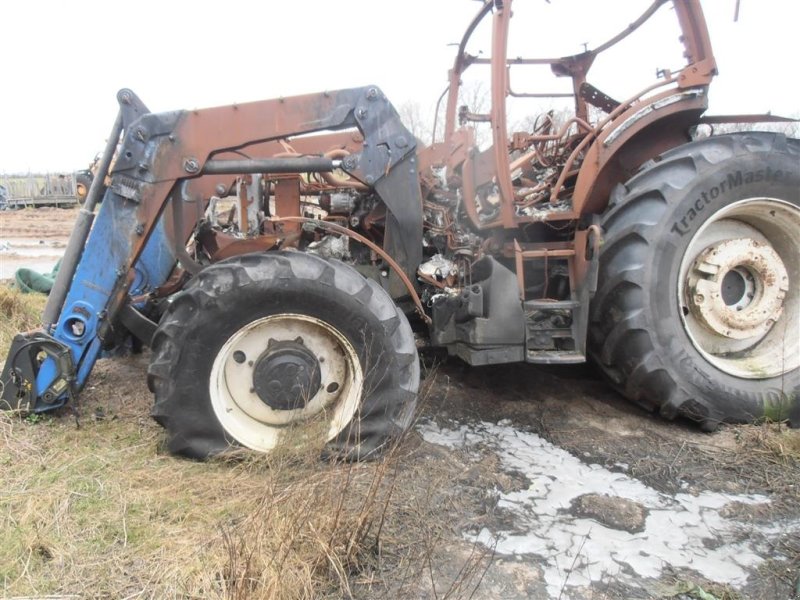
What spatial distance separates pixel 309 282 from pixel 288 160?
79 cm

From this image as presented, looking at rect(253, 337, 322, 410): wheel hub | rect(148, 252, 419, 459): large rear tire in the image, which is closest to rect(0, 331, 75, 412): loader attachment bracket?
rect(148, 252, 419, 459): large rear tire

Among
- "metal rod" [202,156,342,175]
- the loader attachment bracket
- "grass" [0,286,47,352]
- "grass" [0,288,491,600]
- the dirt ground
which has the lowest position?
the dirt ground

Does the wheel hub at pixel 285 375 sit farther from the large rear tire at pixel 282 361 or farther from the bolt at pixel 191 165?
the bolt at pixel 191 165

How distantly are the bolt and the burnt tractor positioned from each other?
0.04 ft

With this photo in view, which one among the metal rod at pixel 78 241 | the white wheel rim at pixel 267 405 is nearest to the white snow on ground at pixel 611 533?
the white wheel rim at pixel 267 405

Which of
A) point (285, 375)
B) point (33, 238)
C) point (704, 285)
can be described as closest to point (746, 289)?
point (704, 285)

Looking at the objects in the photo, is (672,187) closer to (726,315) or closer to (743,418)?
(726,315)

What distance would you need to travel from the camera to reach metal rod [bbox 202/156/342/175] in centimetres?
320

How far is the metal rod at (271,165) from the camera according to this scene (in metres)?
3.20

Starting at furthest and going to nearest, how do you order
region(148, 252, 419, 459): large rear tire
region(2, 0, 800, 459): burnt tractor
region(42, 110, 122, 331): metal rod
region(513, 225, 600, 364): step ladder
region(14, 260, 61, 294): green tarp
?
region(14, 260, 61, 294): green tarp < region(513, 225, 600, 364): step ladder < region(42, 110, 122, 331): metal rod < region(2, 0, 800, 459): burnt tractor < region(148, 252, 419, 459): large rear tire

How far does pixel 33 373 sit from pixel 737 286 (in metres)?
4.21

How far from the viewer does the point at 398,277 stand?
3793mm

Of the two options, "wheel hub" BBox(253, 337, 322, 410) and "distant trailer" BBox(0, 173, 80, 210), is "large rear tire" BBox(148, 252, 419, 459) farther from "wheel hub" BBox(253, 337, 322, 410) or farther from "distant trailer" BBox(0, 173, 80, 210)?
"distant trailer" BBox(0, 173, 80, 210)

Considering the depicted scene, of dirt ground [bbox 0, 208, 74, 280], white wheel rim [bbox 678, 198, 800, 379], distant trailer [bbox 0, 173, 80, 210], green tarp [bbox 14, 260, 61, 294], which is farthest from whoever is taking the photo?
distant trailer [bbox 0, 173, 80, 210]
